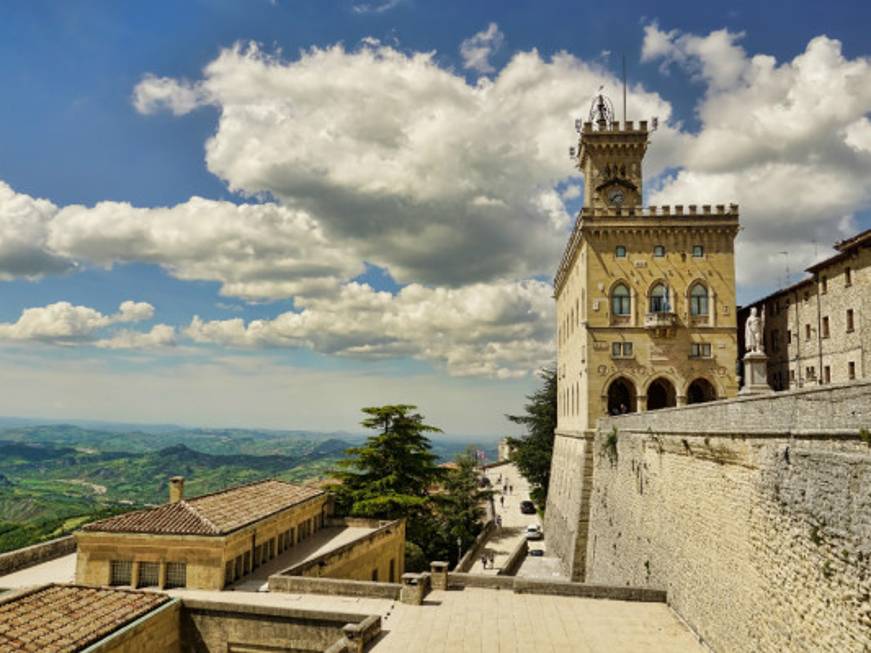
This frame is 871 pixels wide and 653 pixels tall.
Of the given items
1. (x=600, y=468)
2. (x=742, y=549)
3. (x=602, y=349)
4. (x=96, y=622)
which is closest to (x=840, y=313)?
(x=602, y=349)

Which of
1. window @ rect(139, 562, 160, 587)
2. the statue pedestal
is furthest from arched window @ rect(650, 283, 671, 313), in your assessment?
window @ rect(139, 562, 160, 587)

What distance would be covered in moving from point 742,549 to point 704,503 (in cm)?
246

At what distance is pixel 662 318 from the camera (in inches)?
1335

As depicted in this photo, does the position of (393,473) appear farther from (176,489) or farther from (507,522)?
(507,522)

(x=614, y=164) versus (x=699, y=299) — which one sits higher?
(x=614, y=164)

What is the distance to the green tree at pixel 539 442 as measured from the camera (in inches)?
2025

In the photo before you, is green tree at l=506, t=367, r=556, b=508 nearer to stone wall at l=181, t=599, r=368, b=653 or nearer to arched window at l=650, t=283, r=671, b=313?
arched window at l=650, t=283, r=671, b=313

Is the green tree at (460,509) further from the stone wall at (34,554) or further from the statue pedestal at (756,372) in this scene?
the statue pedestal at (756,372)

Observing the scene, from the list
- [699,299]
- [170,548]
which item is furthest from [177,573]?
[699,299]

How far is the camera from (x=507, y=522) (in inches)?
1938

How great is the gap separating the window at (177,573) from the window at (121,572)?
1306 mm

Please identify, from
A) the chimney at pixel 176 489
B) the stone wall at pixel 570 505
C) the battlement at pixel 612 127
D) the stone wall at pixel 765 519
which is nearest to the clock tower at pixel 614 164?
the battlement at pixel 612 127

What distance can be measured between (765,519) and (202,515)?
16419 millimetres

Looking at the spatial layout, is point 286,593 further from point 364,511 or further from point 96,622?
point 364,511
